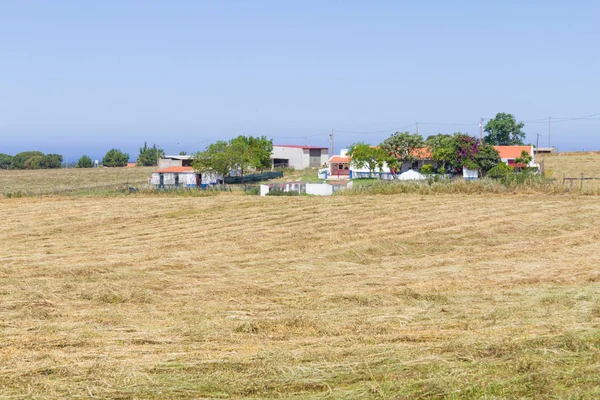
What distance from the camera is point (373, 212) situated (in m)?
26.8

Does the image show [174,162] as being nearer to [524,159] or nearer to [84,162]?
[524,159]

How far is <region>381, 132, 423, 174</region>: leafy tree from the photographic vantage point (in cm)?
6400

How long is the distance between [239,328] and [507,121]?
105m

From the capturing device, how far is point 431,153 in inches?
2452

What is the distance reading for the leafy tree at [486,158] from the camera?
56.2 metres

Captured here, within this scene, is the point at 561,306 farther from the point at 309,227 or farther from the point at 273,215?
the point at 273,215

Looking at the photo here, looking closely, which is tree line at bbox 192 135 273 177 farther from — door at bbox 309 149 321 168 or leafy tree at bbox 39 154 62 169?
leafy tree at bbox 39 154 62 169

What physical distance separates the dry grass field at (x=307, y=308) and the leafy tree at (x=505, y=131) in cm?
8562

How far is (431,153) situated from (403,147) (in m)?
3.11

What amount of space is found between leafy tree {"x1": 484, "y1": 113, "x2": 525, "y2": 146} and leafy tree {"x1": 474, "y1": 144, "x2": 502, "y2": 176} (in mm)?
51787

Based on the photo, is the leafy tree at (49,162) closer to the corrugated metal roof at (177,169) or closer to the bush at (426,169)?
the corrugated metal roof at (177,169)

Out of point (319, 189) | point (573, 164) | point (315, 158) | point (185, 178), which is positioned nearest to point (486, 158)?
point (573, 164)

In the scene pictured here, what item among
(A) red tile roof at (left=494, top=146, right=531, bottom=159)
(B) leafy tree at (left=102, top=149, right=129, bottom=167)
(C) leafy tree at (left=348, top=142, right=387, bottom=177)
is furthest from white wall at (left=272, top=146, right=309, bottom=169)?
(B) leafy tree at (left=102, top=149, right=129, bottom=167)

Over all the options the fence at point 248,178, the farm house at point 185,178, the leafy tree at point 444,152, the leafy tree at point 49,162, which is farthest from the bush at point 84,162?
the leafy tree at point 444,152
